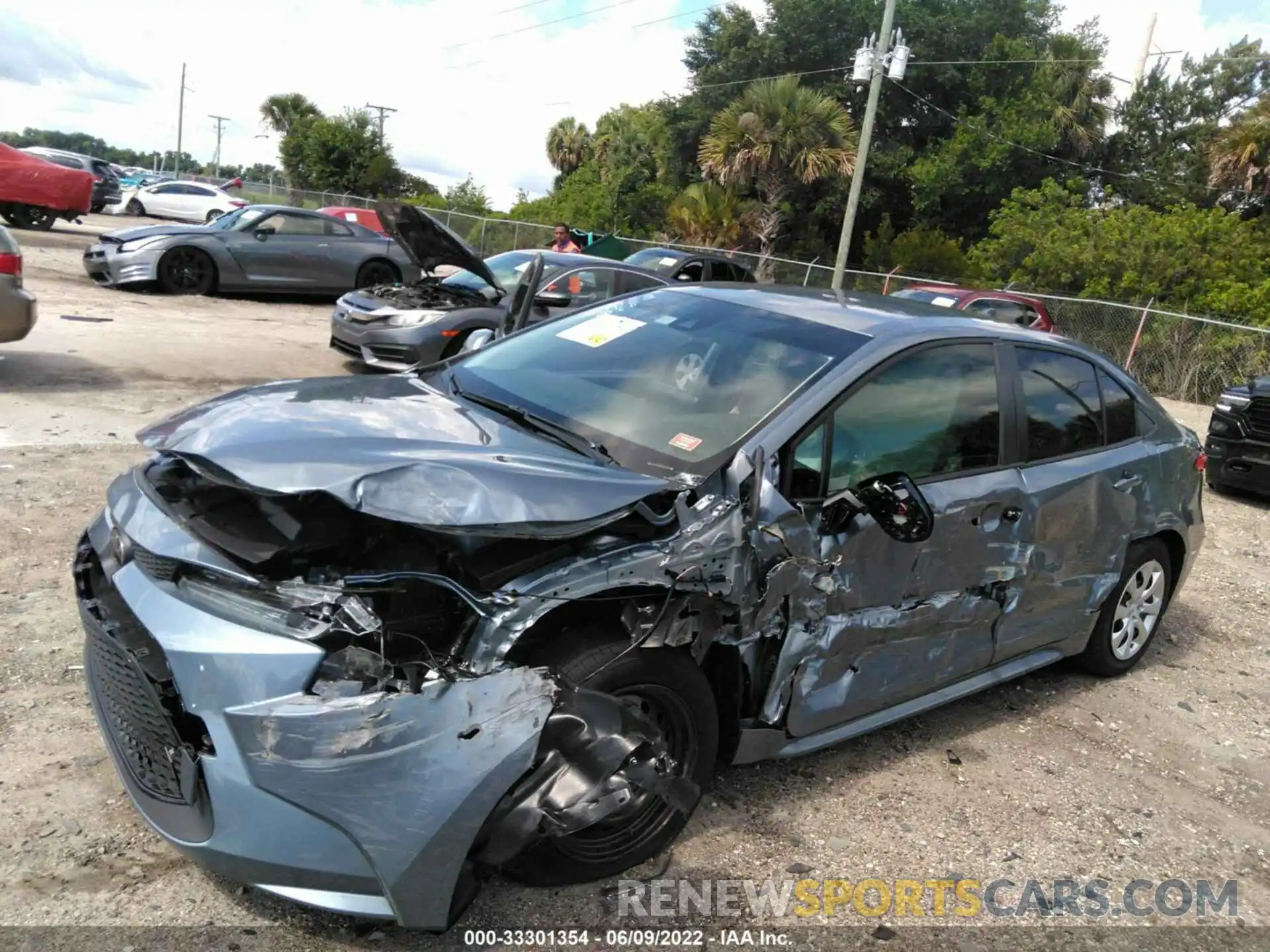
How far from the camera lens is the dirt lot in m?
2.71

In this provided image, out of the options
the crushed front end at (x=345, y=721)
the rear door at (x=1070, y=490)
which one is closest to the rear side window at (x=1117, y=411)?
the rear door at (x=1070, y=490)

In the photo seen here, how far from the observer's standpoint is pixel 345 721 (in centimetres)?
Answer: 228

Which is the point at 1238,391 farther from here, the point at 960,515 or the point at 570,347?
the point at 570,347

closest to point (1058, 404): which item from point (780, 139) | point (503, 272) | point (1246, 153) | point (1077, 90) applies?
point (503, 272)

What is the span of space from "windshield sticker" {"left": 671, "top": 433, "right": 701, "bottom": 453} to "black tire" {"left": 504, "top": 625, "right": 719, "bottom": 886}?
28.0 inches

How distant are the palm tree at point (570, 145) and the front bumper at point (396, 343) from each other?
4099 centimetres

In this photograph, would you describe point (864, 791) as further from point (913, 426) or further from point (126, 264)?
point (126, 264)

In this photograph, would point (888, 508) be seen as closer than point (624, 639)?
No

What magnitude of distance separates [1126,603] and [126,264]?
1294cm

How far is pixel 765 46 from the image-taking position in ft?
109

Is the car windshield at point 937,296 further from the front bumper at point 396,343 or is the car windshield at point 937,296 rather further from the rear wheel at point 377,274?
the front bumper at point 396,343

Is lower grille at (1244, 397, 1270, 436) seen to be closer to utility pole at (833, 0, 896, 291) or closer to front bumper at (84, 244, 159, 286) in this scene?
utility pole at (833, 0, 896, 291)

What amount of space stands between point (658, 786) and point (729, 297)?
7.12 ft

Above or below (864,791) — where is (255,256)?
above
